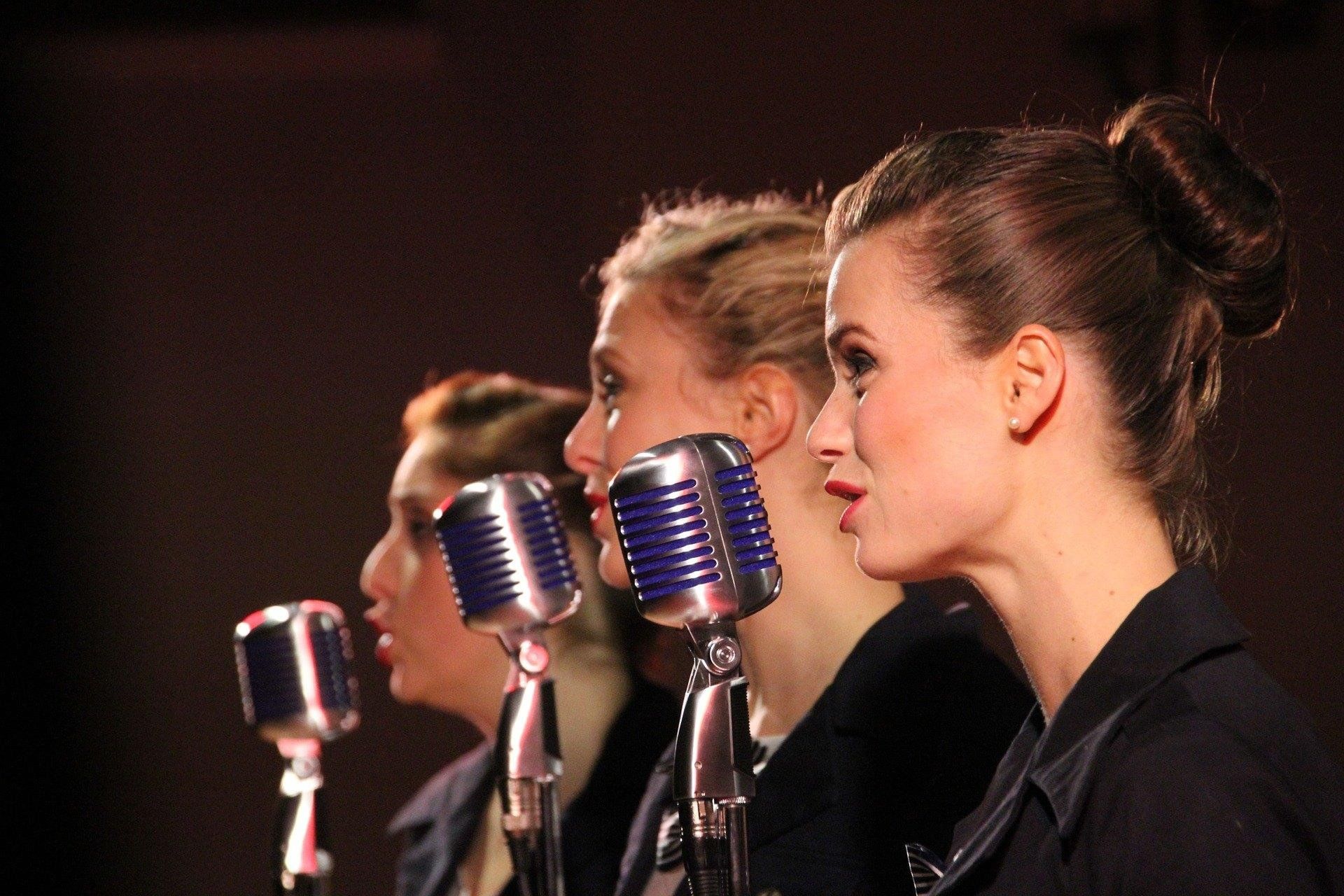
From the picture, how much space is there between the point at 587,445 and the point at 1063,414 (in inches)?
31.5

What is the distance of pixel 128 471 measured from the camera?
352cm

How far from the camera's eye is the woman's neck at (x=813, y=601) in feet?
5.88

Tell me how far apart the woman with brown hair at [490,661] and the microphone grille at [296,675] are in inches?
19.2

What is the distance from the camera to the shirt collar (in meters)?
1.15

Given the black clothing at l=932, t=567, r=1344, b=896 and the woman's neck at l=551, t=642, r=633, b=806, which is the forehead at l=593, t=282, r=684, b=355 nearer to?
the woman's neck at l=551, t=642, r=633, b=806

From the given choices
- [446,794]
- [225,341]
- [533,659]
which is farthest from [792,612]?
[225,341]

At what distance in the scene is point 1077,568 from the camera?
127cm

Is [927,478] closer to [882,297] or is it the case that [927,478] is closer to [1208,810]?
[882,297]

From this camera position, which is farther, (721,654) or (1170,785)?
(721,654)

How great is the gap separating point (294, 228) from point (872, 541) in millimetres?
2414

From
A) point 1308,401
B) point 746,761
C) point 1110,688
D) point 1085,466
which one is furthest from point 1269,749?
point 1308,401

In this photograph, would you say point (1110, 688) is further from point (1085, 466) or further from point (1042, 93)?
point (1042, 93)

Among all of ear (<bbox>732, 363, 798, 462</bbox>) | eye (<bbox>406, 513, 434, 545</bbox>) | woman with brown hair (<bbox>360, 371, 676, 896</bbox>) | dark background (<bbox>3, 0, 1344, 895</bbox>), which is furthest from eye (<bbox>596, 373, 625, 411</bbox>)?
dark background (<bbox>3, 0, 1344, 895</bbox>)

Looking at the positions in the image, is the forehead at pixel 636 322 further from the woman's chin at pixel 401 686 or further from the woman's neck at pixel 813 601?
the woman's chin at pixel 401 686
